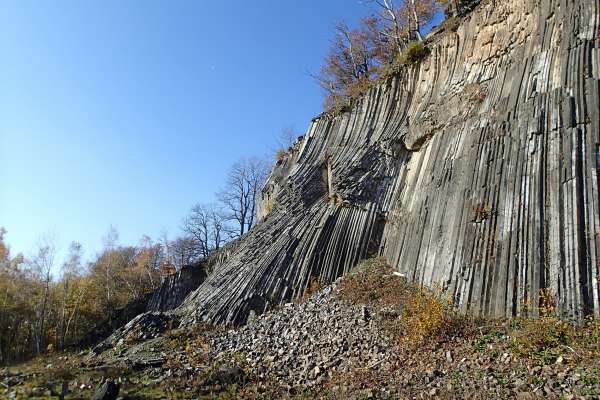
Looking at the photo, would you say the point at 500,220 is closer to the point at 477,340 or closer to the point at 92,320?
the point at 477,340

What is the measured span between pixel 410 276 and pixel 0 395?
10008mm

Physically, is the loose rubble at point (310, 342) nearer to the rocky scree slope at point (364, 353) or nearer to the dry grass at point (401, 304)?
the rocky scree slope at point (364, 353)

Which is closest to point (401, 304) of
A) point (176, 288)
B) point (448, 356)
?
point (448, 356)

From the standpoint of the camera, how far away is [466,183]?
9.87 metres

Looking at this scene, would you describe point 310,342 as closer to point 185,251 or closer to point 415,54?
point 415,54

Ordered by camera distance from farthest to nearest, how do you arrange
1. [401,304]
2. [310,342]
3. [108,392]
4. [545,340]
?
[401,304], [310,342], [108,392], [545,340]

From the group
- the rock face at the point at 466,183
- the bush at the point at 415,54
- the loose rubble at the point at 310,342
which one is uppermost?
the bush at the point at 415,54

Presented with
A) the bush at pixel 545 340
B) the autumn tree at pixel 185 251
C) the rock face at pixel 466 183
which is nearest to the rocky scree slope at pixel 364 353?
the bush at pixel 545 340

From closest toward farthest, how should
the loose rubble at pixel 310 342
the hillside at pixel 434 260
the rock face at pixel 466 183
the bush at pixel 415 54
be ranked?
the hillside at pixel 434 260, the rock face at pixel 466 183, the loose rubble at pixel 310 342, the bush at pixel 415 54

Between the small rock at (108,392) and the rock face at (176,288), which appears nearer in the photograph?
the small rock at (108,392)

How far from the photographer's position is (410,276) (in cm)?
1066

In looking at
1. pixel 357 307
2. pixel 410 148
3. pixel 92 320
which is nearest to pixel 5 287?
pixel 92 320

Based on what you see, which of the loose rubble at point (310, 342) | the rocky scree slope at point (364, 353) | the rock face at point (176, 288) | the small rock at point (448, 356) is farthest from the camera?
the rock face at point (176, 288)

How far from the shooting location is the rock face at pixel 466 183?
742 centimetres
